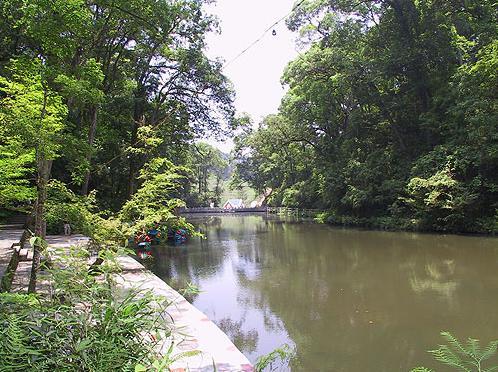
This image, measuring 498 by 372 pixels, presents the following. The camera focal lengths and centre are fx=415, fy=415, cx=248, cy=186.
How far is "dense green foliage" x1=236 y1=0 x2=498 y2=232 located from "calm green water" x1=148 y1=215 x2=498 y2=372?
2.79m

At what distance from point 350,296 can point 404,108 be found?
1752cm

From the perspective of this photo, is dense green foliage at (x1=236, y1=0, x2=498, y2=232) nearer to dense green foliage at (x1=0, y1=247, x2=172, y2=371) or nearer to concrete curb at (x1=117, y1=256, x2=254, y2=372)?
concrete curb at (x1=117, y1=256, x2=254, y2=372)

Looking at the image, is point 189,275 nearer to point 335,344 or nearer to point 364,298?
point 364,298

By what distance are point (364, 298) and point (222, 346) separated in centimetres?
448

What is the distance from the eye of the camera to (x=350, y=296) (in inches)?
330

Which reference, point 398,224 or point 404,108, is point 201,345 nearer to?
point 398,224

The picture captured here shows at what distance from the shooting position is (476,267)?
34.6ft

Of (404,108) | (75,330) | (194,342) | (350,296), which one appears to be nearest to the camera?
(75,330)

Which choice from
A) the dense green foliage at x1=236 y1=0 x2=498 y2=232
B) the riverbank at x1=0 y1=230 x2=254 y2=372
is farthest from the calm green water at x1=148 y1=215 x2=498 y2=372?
the dense green foliage at x1=236 y1=0 x2=498 y2=232

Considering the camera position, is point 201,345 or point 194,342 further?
point 201,345

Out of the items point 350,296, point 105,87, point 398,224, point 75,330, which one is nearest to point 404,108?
point 398,224

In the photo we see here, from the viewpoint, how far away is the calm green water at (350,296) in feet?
18.8

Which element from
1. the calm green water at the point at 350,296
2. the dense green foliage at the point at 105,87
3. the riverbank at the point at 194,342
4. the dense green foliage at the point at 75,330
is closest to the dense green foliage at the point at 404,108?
the calm green water at the point at 350,296

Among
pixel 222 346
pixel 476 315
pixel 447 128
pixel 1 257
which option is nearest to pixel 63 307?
pixel 222 346
